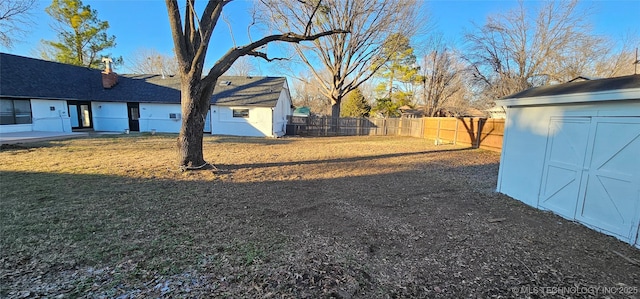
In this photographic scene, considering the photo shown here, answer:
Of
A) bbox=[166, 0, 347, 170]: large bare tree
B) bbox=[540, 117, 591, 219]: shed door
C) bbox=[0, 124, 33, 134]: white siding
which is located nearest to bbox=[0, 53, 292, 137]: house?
bbox=[0, 124, 33, 134]: white siding

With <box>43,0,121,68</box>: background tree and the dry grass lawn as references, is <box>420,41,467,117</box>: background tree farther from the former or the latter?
<box>43,0,121,68</box>: background tree

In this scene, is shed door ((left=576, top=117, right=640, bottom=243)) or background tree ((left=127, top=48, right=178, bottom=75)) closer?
shed door ((left=576, top=117, right=640, bottom=243))

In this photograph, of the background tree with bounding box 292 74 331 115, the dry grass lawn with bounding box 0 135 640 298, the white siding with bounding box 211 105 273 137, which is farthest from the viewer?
the background tree with bounding box 292 74 331 115

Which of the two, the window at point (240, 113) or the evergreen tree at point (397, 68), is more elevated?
the evergreen tree at point (397, 68)

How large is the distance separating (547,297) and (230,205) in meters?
4.49

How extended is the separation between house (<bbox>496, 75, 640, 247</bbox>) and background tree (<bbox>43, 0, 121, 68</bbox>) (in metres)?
31.5

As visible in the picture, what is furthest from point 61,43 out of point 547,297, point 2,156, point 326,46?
point 547,297

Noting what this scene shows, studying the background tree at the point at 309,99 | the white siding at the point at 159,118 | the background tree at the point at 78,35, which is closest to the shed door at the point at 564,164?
the white siding at the point at 159,118

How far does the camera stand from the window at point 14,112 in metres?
13.4

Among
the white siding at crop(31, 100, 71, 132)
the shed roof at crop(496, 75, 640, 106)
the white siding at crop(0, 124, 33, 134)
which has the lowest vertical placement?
the white siding at crop(0, 124, 33, 134)

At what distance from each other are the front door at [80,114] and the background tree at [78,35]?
9.21 meters

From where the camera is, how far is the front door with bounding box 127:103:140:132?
18.5 meters

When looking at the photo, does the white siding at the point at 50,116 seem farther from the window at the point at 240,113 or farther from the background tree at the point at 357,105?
the background tree at the point at 357,105

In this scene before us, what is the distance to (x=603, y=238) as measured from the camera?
387 cm
